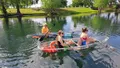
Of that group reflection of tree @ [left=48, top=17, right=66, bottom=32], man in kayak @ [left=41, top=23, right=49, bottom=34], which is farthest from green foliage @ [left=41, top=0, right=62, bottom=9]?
man in kayak @ [left=41, top=23, right=49, bottom=34]

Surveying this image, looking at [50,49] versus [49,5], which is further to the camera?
[49,5]

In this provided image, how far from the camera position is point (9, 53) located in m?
A: 22.9

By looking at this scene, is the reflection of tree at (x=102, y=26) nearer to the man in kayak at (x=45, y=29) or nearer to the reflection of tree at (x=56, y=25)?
the reflection of tree at (x=56, y=25)

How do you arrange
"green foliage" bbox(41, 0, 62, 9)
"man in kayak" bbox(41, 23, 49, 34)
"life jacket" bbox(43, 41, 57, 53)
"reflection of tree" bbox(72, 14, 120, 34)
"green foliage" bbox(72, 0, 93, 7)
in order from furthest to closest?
"green foliage" bbox(72, 0, 93, 7)
"green foliage" bbox(41, 0, 62, 9)
"reflection of tree" bbox(72, 14, 120, 34)
"man in kayak" bbox(41, 23, 49, 34)
"life jacket" bbox(43, 41, 57, 53)

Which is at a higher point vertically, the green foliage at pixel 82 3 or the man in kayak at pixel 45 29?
the green foliage at pixel 82 3

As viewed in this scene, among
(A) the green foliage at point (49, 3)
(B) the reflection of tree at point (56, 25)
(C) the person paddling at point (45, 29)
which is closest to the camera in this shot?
(C) the person paddling at point (45, 29)

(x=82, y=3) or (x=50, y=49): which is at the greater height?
(x=82, y=3)

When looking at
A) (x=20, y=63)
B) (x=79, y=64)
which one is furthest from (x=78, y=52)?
(x=20, y=63)

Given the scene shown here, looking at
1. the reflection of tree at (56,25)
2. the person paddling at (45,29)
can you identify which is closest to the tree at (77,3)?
the reflection of tree at (56,25)

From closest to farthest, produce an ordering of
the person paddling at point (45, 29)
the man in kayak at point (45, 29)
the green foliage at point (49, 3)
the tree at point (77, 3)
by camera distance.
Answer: the person paddling at point (45, 29), the man in kayak at point (45, 29), the green foliage at point (49, 3), the tree at point (77, 3)

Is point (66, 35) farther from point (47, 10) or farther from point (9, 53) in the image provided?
point (47, 10)

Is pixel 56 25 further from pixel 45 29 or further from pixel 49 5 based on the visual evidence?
pixel 49 5

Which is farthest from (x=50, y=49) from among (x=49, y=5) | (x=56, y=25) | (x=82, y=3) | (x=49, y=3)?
(x=82, y=3)

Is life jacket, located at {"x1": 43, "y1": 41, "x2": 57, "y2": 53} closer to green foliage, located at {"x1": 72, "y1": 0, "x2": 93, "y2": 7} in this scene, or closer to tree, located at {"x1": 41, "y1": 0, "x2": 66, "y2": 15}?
Result: tree, located at {"x1": 41, "y1": 0, "x2": 66, "y2": 15}
